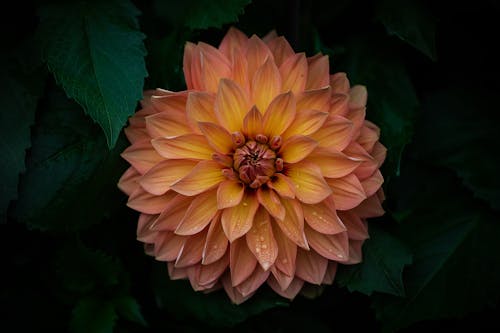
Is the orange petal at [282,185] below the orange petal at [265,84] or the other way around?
below

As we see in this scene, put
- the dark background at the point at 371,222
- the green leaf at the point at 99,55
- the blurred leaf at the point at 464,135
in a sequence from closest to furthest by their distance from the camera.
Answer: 1. the green leaf at the point at 99,55
2. the dark background at the point at 371,222
3. the blurred leaf at the point at 464,135

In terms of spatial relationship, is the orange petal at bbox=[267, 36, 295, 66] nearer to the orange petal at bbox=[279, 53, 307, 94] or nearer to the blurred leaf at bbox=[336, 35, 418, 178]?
the orange petal at bbox=[279, 53, 307, 94]

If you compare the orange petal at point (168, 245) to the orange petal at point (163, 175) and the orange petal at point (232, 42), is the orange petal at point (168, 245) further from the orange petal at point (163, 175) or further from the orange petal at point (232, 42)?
the orange petal at point (232, 42)

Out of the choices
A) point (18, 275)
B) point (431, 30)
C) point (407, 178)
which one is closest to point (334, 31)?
point (431, 30)

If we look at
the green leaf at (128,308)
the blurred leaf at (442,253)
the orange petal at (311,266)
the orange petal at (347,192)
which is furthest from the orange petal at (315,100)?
the green leaf at (128,308)

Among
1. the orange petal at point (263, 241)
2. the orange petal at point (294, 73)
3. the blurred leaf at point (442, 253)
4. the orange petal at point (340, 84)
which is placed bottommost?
the blurred leaf at point (442, 253)

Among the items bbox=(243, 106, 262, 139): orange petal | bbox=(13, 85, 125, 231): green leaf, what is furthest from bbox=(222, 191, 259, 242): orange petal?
bbox=(13, 85, 125, 231): green leaf

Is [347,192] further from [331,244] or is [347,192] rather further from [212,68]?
[212,68]
